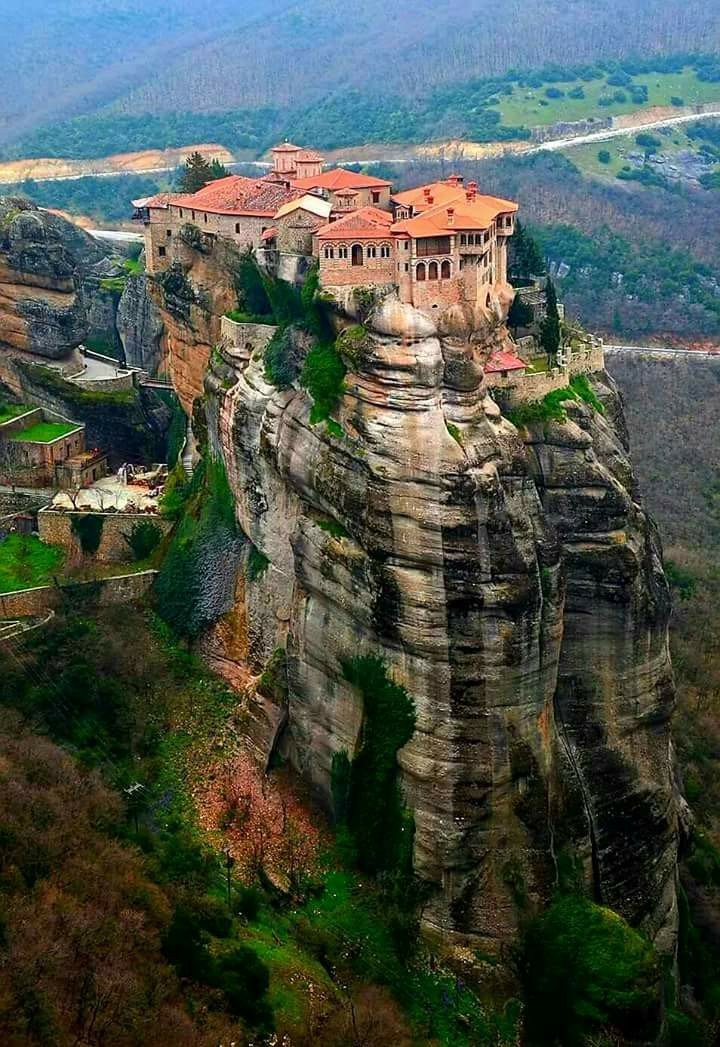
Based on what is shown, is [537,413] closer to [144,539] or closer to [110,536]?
[144,539]

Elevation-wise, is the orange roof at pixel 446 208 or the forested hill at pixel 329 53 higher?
the orange roof at pixel 446 208

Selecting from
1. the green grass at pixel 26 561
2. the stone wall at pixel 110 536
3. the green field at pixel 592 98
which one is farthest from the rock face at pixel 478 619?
the green field at pixel 592 98

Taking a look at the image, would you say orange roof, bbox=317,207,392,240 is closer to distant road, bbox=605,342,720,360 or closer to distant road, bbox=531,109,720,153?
distant road, bbox=605,342,720,360

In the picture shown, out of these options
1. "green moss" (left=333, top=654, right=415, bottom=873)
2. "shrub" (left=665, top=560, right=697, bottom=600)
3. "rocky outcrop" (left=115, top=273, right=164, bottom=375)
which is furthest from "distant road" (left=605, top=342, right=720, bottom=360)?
"green moss" (left=333, top=654, right=415, bottom=873)

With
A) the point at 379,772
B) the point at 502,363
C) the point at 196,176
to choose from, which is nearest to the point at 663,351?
the point at 196,176

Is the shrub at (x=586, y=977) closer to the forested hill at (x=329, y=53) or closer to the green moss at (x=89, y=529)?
the green moss at (x=89, y=529)

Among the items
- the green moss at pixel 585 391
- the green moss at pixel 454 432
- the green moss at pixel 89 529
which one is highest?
the green moss at pixel 454 432

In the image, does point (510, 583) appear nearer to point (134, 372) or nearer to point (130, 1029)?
point (130, 1029)
